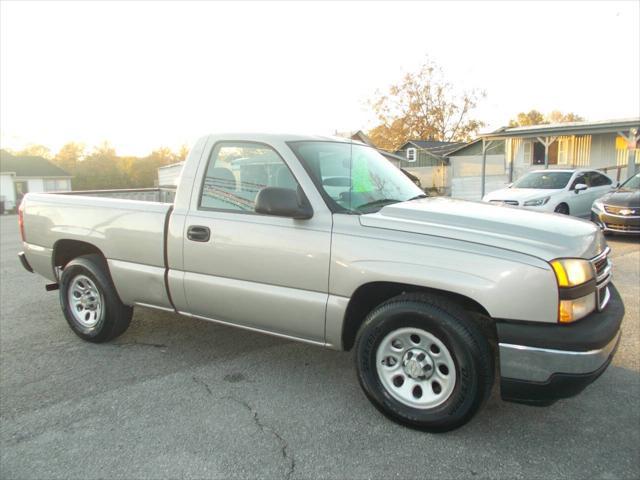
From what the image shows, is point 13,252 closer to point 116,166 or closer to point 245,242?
point 245,242

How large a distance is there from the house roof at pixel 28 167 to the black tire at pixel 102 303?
44.9m

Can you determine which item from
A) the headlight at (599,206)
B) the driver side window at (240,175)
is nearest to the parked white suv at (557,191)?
the headlight at (599,206)

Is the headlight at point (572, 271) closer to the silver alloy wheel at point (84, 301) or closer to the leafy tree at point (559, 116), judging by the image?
the silver alloy wheel at point (84, 301)

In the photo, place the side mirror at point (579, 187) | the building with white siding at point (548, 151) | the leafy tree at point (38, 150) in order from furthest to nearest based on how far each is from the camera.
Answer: the leafy tree at point (38, 150)
the building with white siding at point (548, 151)
the side mirror at point (579, 187)

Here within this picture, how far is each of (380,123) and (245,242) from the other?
51.1 metres

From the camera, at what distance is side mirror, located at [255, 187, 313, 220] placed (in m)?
3.11

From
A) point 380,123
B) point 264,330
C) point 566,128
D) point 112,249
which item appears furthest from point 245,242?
point 380,123

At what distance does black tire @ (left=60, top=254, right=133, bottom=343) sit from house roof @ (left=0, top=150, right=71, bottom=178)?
44.9 meters

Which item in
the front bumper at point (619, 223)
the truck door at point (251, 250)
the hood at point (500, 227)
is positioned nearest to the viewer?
the hood at point (500, 227)

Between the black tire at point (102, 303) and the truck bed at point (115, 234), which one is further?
the black tire at point (102, 303)

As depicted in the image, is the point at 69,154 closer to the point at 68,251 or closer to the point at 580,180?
the point at 580,180

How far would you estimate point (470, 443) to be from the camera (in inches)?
114

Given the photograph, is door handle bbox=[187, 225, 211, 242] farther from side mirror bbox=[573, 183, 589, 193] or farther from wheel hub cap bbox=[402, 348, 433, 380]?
side mirror bbox=[573, 183, 589, 193]

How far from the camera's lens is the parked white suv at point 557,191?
1199 centimetres
